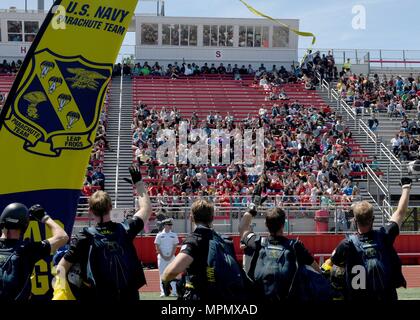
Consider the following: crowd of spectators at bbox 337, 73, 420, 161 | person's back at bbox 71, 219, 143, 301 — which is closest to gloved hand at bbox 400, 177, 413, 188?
person's back at bbox 71, 219, 143, 301

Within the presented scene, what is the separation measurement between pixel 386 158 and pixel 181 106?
9963 millimetres

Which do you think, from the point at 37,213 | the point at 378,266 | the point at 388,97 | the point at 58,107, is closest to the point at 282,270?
the point at 378,266

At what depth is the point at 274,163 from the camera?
27.0 m

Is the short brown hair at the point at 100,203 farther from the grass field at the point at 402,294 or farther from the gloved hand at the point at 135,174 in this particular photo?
the grass field at the point at 402,294

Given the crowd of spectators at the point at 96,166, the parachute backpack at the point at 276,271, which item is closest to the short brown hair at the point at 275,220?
the parachute backpack at the point at 276,271

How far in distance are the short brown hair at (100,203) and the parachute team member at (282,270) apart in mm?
1202

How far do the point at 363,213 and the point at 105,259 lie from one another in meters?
1.94

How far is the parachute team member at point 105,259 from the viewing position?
5840 millimetres

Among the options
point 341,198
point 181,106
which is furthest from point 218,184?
point 181,106

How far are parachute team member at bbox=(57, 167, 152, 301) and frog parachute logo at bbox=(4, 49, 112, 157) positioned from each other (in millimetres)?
2395

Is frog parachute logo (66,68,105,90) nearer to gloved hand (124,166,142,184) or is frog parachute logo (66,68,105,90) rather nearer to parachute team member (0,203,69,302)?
gloved hand (124,166,142,184)

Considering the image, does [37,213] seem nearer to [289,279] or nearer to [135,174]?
[135,174]

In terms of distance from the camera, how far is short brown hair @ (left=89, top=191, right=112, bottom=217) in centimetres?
591

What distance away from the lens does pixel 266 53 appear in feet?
140
